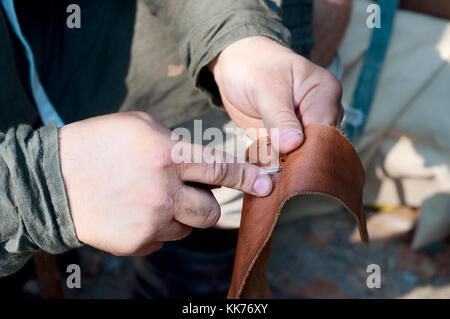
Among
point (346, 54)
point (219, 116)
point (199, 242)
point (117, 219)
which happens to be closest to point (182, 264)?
point (199, 242)

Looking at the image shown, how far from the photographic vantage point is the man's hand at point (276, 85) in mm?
1177

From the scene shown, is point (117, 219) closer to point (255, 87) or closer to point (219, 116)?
point (255, 87)

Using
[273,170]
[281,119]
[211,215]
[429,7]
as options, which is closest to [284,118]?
[281,119]

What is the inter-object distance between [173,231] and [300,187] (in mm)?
312

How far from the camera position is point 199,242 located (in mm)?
1793

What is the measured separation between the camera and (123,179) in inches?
38.5

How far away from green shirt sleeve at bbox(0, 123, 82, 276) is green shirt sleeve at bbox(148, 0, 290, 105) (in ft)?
1.69

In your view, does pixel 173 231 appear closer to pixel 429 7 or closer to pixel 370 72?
pixel 370 72

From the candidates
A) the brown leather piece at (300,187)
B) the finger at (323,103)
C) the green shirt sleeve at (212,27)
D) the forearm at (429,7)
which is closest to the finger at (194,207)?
the brown leather piece at (300,187)

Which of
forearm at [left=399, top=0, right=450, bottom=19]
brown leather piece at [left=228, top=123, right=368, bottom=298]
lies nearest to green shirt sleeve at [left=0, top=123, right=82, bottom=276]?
brown leather piece at [left=228, top=123, right=368, bottom=298]

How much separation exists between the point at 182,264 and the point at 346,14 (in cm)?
117

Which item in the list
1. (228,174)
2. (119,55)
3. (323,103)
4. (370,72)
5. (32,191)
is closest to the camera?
(32,191)

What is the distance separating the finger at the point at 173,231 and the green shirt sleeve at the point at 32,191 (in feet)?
0.64

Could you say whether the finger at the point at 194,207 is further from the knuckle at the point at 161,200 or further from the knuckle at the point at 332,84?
the knuckle at the point at 332,84
